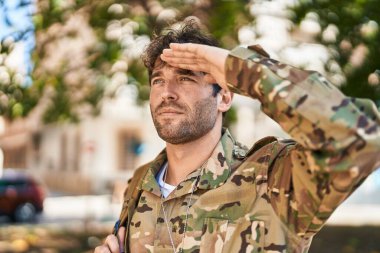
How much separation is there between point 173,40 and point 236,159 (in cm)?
59

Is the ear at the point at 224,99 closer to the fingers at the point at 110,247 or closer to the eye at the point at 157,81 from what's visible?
the eye at the point at 157,81

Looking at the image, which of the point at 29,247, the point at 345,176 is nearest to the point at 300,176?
the point at 345,176

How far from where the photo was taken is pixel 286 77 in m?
2.06

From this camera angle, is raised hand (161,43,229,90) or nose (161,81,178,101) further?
nose (161,81,178,101)

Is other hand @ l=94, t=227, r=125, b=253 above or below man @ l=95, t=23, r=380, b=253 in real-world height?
below

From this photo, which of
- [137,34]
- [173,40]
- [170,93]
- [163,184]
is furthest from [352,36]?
[170,93]

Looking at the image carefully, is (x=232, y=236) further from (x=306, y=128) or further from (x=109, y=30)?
(x=109, y=30)

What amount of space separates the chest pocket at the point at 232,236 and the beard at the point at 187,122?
0.33 meters

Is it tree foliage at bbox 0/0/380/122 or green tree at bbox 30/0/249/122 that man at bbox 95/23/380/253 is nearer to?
tree foliage at bbox 0/0/380/122

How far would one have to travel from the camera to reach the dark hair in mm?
2814

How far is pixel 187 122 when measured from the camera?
2.57m

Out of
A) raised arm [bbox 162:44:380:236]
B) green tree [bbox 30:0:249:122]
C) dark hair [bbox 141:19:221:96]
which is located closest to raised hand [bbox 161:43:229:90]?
raised arm [bbox 162:44:380:236]

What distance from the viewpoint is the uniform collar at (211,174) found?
2.52 meters

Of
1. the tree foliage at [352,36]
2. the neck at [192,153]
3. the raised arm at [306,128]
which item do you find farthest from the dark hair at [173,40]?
the tree foliage at [352,36]
